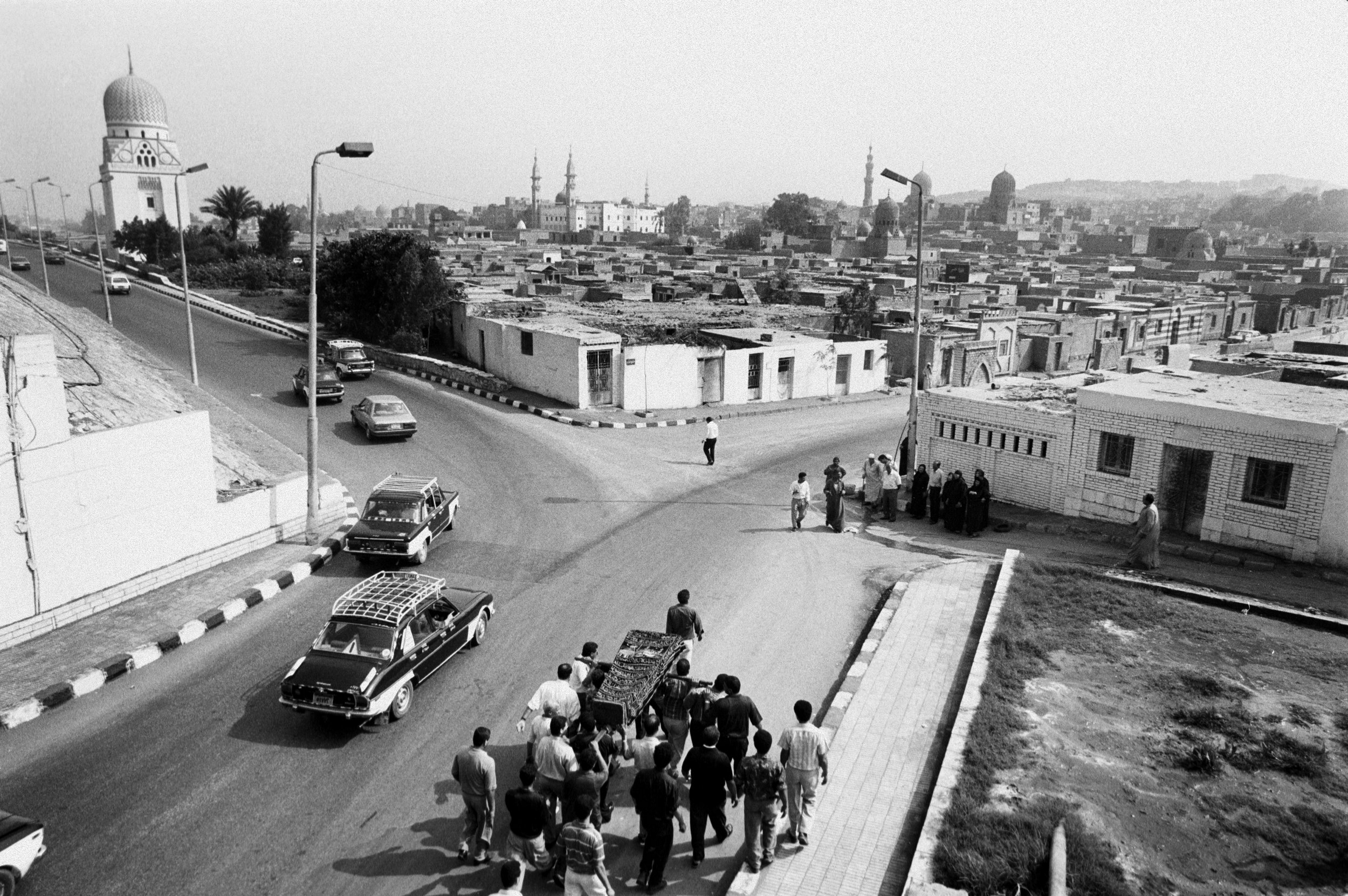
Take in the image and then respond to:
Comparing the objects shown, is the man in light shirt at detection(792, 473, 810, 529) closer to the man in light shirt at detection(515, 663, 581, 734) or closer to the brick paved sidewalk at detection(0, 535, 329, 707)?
the brick paved sidewalk at detection(0, 535, 329, 707)

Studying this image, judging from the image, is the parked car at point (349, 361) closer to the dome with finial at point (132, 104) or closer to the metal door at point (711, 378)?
the metal door at point (711, 378)

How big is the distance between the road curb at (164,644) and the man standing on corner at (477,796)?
5794 millimetres

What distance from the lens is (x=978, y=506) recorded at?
664 inches

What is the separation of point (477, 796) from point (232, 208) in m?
73.5

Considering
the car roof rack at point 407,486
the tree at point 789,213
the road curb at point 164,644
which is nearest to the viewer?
the road curb at point 164,644

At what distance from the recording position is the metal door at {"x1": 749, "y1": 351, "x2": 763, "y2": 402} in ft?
98.0

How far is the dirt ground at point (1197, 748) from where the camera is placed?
7.41 metres

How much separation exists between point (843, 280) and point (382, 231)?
3660cm

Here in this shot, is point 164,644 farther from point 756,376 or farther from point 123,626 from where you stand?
point 756,376

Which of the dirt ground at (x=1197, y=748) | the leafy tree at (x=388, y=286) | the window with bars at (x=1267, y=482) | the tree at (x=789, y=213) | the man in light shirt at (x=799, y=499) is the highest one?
the tree at (x=789, y=213)

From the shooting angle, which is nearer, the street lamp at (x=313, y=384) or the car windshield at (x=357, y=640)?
the car windshield at (x=357, y=640)

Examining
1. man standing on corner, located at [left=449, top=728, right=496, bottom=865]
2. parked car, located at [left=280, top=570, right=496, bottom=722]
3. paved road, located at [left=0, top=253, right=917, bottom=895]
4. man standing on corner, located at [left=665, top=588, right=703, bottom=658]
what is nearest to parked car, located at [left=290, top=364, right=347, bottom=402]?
paved road, located at [left=0, top=253, right=917, bottom=895]

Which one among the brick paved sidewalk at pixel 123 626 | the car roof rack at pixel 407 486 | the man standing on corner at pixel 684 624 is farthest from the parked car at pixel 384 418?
the man standing on corner at pixel 684 624

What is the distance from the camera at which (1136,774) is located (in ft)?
28.2
